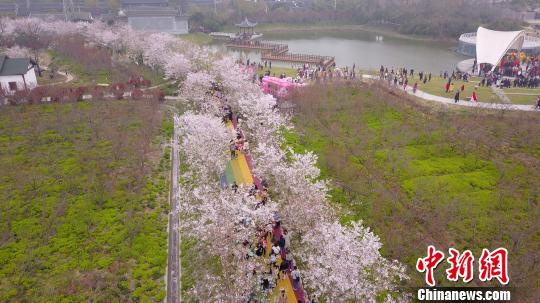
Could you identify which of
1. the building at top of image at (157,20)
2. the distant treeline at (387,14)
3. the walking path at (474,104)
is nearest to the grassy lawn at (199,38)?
the building at top of image at (157,20)

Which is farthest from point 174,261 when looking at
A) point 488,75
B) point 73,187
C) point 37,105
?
point 488,75

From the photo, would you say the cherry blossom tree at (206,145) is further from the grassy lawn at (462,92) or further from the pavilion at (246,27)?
the pavilion at (246,27)

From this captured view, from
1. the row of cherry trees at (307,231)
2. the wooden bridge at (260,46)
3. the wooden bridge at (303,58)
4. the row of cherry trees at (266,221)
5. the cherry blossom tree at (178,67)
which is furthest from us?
the wooden bridge at (260,46)

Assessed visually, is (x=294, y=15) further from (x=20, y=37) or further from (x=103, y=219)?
(x=103, y=219)

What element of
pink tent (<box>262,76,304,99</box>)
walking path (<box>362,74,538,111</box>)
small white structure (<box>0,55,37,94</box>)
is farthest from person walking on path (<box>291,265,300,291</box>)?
small white structure (<box>0,55,37,94</box>)

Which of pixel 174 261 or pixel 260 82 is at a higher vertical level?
pixel 260 82

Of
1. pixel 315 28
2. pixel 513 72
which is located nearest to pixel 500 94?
pixel 513 72

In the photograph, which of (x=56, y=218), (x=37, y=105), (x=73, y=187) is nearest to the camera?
(x=56, y=218)
